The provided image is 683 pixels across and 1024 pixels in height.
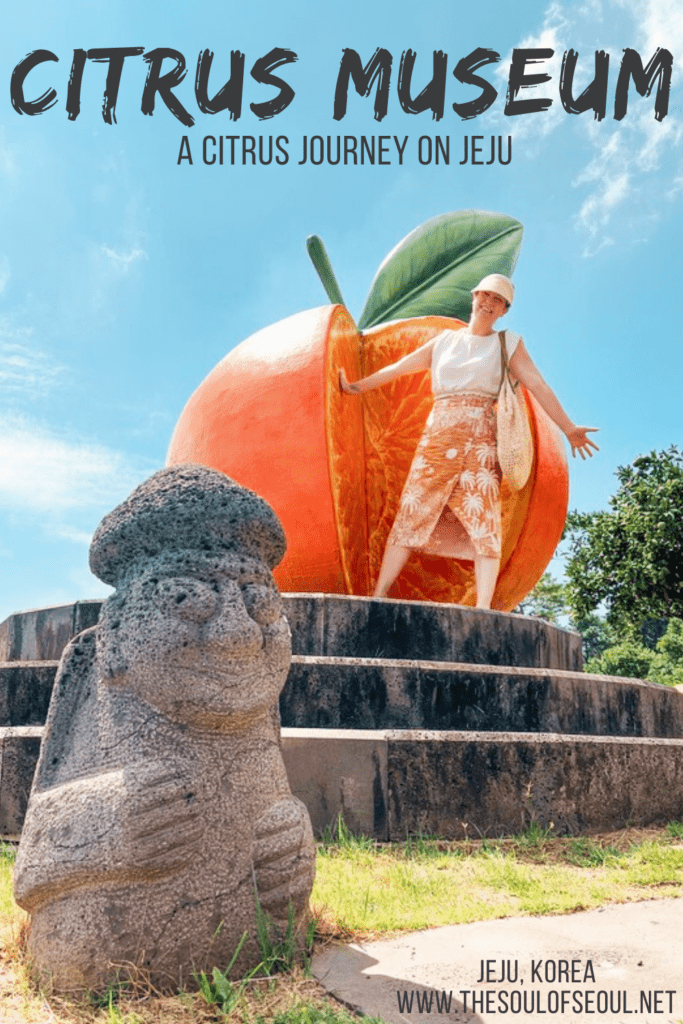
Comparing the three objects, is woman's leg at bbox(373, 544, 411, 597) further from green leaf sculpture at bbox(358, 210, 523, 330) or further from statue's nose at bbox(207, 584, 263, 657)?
statue's nose at bbox(207, 584, 263, 657)

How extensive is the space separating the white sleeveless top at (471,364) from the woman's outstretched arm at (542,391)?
8cm

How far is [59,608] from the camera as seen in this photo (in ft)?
19.7

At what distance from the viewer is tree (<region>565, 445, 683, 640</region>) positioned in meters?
16.7

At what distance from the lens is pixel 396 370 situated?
670 cm

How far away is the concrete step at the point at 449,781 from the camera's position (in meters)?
4.12

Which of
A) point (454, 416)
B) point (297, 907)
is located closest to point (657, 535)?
point (454, 416)

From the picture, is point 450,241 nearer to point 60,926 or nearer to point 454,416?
point 454,416

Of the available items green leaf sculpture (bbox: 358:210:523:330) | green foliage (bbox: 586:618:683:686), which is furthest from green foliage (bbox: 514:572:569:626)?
green leaf sculpture (bbox: 358:210:523:330)

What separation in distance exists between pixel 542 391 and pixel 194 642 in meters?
4.64

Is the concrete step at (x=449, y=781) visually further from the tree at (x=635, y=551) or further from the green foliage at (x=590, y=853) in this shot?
the tree at (x=635, y=551)

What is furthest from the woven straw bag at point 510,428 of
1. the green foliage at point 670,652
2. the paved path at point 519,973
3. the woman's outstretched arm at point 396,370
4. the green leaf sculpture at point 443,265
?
the green foliage at point 670,652

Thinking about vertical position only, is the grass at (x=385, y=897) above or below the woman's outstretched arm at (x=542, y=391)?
below

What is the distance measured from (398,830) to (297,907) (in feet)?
5.38

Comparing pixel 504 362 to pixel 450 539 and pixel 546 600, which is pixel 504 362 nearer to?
pixel 450 539
